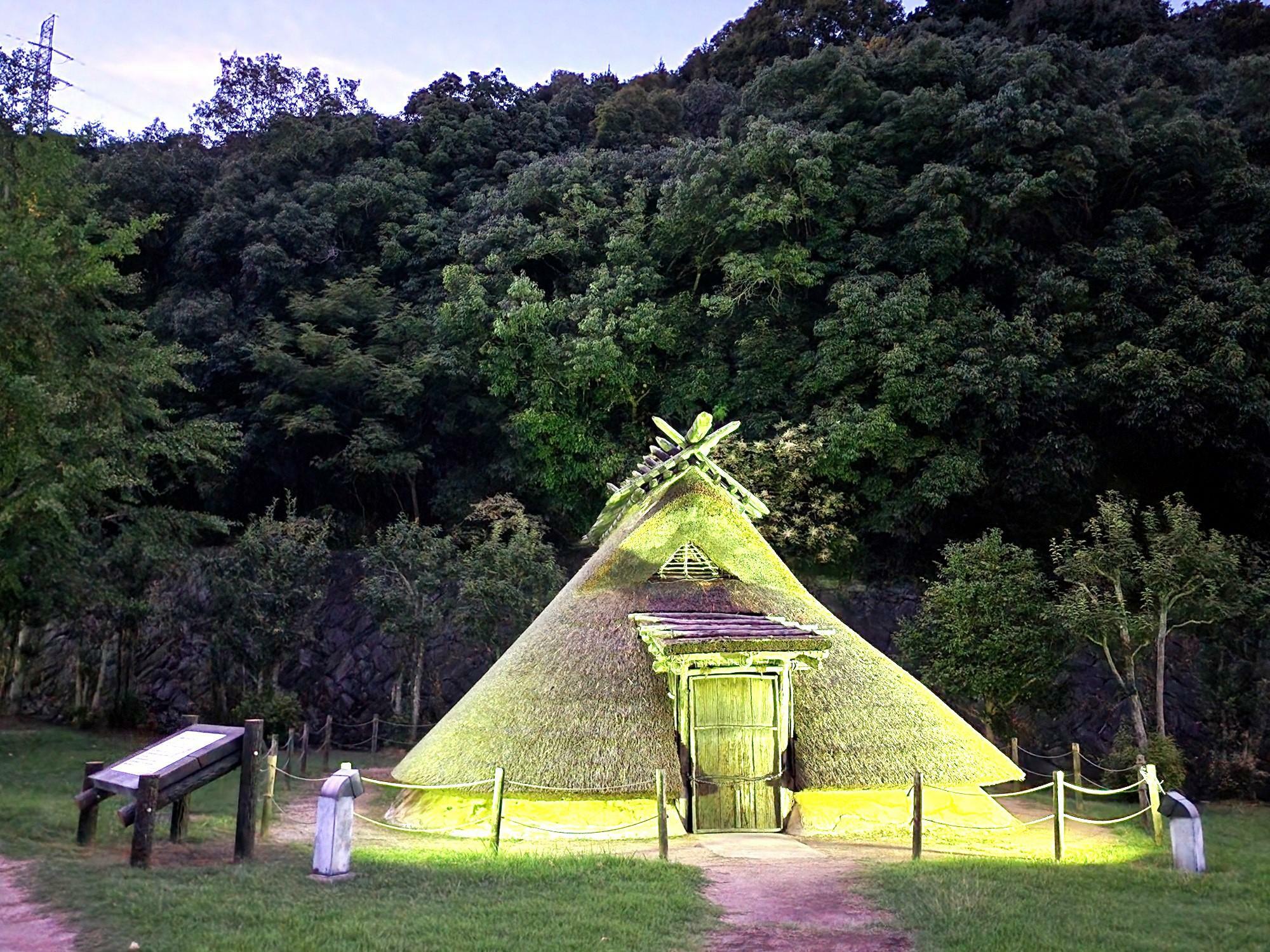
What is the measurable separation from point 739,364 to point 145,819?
19.3 meters

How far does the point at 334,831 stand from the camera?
9047 mm

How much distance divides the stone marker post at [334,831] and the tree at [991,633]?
12748 mm

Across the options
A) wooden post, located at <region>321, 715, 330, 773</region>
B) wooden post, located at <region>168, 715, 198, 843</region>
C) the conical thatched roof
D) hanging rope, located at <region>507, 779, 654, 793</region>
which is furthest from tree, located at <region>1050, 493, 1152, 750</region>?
wooden post, located at <region>168, 715, 198, 843</region>

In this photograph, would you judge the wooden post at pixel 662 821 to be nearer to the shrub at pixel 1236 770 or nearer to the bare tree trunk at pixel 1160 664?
the bare tree trunk at pixel 1160 664

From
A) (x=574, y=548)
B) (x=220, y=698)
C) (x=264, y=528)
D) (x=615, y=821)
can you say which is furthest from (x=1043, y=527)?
(x=220, y=698)

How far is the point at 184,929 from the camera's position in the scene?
717 cm

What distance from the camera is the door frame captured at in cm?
1255

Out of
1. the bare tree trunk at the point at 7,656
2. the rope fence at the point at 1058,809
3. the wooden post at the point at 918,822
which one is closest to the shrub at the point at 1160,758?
the rope fence at the point at 1058,809

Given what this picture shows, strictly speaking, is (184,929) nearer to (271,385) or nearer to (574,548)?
(574,548)

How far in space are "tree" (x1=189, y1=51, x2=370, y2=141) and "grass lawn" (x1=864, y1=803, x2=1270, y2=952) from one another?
36.0m

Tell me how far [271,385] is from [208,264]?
5819 mm

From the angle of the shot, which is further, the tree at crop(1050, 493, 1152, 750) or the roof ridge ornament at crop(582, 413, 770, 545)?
the tree at crop(1050, 493, 1152, 750)

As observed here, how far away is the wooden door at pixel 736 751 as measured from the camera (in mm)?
12719

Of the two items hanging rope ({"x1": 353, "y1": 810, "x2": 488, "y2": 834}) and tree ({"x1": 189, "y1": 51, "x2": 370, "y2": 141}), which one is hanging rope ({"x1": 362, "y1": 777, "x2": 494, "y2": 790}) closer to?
hanging rope ({"x1": 353, "y1": 810, "x2": 488, "y2": 834})
